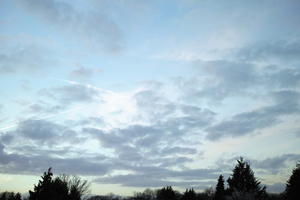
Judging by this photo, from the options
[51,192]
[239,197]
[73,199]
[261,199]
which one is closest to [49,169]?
[51,192]

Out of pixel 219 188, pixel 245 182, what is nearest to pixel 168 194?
pixel 219 188

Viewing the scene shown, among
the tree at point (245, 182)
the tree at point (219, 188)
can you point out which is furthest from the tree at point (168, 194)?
the tree at point (245, 182)

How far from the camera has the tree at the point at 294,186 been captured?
34466 mm

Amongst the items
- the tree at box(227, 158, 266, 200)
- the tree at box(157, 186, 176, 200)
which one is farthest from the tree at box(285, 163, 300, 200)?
the tree at box(157, 186, 176, 200)

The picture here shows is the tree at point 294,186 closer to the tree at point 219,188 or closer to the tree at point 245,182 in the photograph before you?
the tree at point 245,182

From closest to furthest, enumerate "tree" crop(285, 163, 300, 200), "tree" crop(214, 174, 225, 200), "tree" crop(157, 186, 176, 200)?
"tree" crop(285, 163, 300, 200) < "tree" crop(214, 174, 225, 200) < "tree" crop(157, 186, 176, 200)

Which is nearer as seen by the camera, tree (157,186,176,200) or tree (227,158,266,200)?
tree (227,158,266,200)

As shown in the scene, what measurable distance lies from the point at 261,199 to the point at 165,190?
43.4 metres

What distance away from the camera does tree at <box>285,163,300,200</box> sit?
34.5 metres

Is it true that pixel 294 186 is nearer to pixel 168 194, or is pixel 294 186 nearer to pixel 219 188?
pixel 219 188

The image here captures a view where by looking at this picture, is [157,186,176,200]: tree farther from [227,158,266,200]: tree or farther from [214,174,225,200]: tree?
[227,158,266,200]: tree

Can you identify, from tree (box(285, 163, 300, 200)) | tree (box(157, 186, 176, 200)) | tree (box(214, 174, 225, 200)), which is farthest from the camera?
tree (box(157, 186, 176, 200))

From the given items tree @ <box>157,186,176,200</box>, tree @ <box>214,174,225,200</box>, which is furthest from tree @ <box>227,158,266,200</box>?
tree @ <box>157,186,176,200</box>

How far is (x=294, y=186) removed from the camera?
35.1 meters
